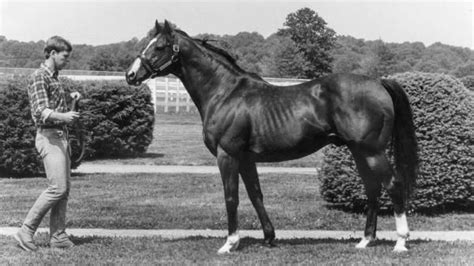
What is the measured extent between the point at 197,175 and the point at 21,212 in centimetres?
532

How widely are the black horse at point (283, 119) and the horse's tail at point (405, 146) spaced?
1cm

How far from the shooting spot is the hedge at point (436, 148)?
9.00 m

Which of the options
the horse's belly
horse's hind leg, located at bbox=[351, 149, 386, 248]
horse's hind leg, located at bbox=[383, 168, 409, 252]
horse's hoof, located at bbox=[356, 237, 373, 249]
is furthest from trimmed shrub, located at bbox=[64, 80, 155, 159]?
horse's hind leg, located at bbox=[383, 168, 409, 252]

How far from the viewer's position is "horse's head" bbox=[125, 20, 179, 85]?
6.57m

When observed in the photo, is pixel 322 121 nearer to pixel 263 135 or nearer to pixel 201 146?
pixel 263 135

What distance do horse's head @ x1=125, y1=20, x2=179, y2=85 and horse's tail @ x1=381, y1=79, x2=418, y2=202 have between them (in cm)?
262

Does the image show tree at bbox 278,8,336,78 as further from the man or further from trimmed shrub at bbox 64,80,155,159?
the man

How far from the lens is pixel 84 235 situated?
756 cm

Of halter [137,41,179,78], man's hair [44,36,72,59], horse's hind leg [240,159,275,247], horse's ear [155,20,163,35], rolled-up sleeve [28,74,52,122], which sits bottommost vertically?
horse's hind leg [240,159,275,247]

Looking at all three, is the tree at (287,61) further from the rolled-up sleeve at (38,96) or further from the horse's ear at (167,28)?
the rolled-up sleeve at (38,96)

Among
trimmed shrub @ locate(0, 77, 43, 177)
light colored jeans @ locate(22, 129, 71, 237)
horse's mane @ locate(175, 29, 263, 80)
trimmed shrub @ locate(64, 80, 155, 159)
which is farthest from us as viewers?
trimmed shrub @ locate(64, 80, 155, 159)

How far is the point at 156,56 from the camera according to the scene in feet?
21.6

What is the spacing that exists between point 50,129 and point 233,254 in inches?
99.1

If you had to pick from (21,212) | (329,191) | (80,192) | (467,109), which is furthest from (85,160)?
(467,109)
